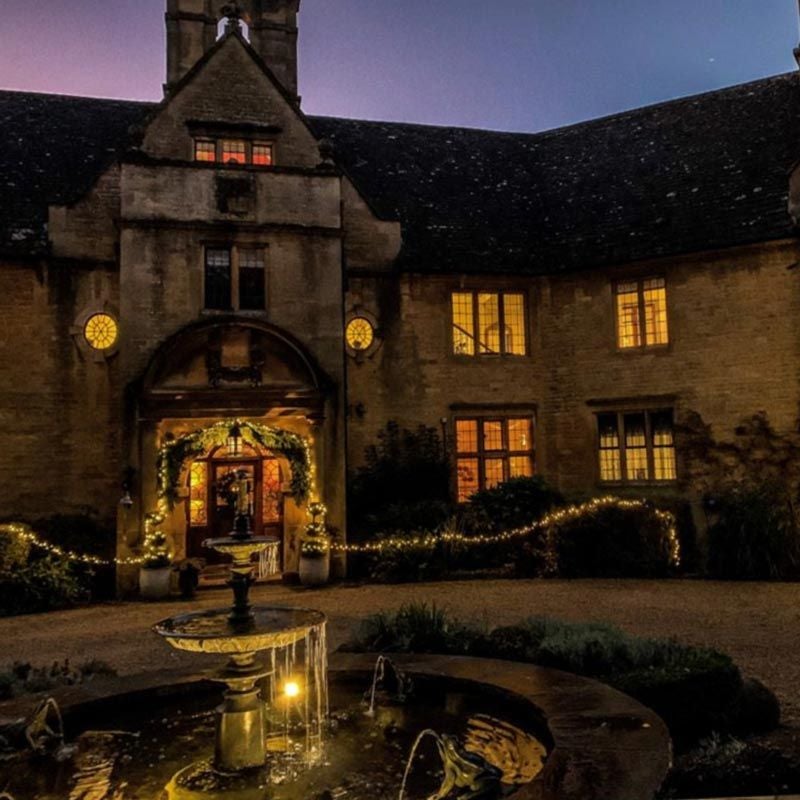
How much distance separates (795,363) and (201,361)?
518 inches

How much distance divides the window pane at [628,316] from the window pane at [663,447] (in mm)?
1939

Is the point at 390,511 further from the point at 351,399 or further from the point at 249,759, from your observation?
the point at 249,759

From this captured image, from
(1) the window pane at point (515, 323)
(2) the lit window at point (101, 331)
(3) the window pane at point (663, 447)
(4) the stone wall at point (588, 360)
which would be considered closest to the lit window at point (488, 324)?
(1) the window pane at point (515, 323)

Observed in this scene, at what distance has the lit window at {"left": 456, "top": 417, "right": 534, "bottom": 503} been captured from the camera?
18.9 m

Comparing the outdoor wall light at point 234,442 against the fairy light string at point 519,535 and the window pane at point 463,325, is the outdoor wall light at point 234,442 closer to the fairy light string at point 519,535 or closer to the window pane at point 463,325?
the fairy light string at point 519,535

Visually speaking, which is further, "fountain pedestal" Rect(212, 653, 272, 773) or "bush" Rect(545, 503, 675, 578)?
"bush" Rect(545, 503, 675, 578)

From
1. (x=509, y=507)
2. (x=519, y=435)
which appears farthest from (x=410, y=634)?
(x=519, y=435)

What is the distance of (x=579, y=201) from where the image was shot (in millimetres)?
20734

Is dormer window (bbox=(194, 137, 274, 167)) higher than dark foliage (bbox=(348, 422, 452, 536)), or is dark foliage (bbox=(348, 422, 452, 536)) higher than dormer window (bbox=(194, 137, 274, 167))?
dormer window (bbox=(194, 137, 274, 167))

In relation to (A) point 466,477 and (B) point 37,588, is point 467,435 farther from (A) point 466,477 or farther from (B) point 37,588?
(B) point 37,588

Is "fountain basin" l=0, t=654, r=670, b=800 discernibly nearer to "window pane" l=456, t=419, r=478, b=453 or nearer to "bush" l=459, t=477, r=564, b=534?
"bush" l=459, t=477, r=564, b=534

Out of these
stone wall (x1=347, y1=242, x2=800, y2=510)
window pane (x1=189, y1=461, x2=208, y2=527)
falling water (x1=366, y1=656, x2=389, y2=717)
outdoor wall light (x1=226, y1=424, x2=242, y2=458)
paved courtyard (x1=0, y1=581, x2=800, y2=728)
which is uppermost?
stone wall (x1=347, y1=242, x2=800, y2=510)

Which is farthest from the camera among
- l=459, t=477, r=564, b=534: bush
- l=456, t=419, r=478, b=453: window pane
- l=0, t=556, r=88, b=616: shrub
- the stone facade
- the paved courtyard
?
l=456, t=419, r=478, b=453: window pane

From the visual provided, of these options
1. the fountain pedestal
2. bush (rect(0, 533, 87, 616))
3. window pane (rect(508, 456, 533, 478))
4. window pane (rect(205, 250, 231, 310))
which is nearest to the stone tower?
window pane (rect(205, 250, 231, 310))
